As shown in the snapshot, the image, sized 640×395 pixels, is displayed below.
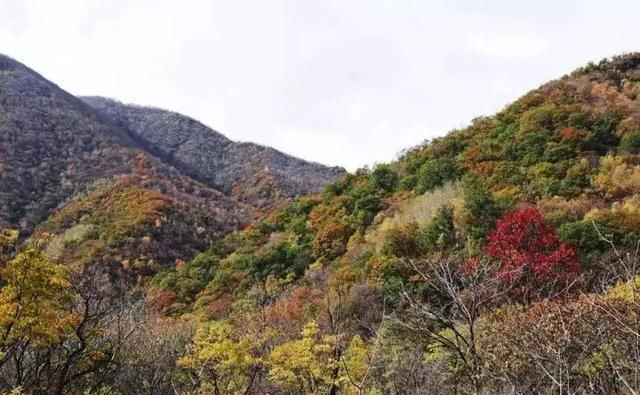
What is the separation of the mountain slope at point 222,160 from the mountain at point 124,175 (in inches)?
6.7

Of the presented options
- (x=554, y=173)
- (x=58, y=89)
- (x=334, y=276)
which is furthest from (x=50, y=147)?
(x=554, y=173)

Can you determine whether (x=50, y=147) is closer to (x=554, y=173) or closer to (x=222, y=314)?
(x=222, y=314)

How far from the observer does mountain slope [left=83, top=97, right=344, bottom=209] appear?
81.7m

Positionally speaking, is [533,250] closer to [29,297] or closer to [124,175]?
[29,297]

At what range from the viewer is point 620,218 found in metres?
28.3

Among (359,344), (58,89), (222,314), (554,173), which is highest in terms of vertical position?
(58,89)

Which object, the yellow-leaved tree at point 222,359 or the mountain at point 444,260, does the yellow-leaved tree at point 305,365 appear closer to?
the mountain at point 444,260

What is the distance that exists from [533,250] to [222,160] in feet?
231

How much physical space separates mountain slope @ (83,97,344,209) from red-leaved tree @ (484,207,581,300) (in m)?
49.2

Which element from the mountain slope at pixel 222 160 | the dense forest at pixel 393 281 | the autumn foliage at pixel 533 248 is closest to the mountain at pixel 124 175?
the mountain slope at pixel 222 160

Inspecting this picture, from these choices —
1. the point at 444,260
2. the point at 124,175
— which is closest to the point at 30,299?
A: the point at 444,260

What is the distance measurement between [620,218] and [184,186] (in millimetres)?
52972

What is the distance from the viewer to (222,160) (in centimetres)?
9331

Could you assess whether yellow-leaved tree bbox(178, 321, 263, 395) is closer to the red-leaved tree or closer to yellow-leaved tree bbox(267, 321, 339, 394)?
yellow-leaved tree bbox(267, 321, 339, 394)
